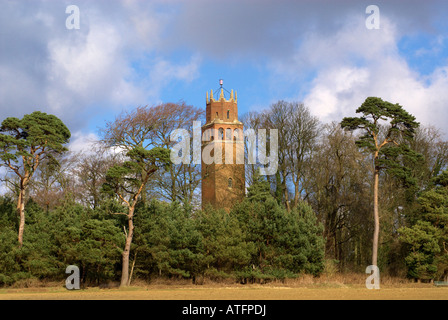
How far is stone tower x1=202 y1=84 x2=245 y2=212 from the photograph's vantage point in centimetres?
4819

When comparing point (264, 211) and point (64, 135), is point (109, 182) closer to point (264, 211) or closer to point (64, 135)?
point (64, 135)

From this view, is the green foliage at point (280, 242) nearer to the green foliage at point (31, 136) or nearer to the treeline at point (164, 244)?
the treeline at point (164, 244)

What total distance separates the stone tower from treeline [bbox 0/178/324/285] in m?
11.1

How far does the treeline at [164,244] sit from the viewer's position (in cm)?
3025

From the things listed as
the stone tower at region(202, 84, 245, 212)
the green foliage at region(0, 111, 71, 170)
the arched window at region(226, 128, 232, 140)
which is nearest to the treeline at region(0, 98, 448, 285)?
the green foliage at region(0, 111, 71, 170)

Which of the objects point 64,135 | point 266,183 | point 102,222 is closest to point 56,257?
point 102,222

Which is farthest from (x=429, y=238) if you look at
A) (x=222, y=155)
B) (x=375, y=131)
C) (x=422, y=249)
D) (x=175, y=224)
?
(x=222, y=155)

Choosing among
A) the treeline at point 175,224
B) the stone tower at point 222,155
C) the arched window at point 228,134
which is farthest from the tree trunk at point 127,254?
the arched window at point 228,134

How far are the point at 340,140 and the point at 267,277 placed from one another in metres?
17.3

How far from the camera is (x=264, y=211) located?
1323 inches

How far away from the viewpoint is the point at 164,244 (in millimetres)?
31406

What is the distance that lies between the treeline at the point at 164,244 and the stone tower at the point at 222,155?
11147 mm

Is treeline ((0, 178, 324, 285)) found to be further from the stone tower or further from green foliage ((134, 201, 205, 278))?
the stone tower

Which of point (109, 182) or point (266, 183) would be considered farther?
point (266, 183)
